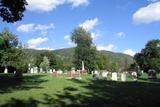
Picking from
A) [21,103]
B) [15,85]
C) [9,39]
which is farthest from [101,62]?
[21,103]

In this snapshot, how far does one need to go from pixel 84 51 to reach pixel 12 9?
3595 inches

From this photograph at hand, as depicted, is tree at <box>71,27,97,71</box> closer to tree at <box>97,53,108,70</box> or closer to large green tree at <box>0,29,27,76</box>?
tree at <box>97,53,108,70</box>

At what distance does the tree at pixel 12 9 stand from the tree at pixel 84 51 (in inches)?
3549

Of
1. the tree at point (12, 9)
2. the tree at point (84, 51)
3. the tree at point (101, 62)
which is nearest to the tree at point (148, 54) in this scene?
the tree at point (101, 62)

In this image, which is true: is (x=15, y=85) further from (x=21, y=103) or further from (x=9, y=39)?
(x=9, y=39)

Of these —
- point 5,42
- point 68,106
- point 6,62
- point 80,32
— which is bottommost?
point 68,106

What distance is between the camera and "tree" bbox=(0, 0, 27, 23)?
937 inches

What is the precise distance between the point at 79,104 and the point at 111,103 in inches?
61.2

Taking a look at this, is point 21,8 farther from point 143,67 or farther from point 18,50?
point 143,67

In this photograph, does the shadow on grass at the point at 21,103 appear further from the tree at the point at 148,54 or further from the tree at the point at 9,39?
the tree at the point at 148,54

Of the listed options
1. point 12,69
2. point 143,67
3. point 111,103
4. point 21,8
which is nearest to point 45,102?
point 111,103

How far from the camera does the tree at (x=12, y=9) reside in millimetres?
23802

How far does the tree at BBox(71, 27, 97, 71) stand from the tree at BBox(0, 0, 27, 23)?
9015 cm

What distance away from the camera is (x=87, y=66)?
116 m
